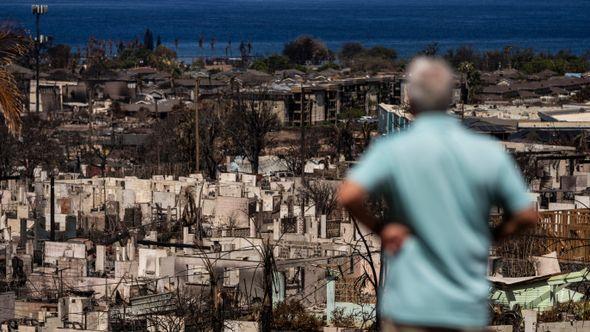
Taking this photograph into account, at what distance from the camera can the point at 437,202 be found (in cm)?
374

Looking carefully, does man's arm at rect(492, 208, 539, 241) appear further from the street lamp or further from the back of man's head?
the street lamp

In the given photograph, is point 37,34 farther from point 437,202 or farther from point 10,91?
point 437,202

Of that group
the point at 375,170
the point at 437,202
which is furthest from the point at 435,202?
the point at 375,170

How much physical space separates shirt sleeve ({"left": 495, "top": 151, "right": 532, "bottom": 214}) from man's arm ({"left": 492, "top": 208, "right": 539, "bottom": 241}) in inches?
0.7

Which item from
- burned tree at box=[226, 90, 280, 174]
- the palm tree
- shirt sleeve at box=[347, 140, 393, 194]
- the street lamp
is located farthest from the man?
the street lamp

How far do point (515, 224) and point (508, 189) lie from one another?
12cm

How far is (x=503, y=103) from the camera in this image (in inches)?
2295

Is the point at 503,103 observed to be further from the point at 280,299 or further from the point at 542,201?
the point at 280,299

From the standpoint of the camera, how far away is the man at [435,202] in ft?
12.2

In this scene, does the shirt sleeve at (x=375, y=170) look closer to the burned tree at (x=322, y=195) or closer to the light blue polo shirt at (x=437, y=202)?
the light blue polo shirt at (x=437, y=202)

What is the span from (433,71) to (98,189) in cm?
2530

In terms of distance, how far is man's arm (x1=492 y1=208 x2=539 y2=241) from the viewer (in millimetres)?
3838

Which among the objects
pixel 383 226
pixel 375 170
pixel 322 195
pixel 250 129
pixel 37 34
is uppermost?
pixel 37 34

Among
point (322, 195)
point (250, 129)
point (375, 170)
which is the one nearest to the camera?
point (375, 170)
